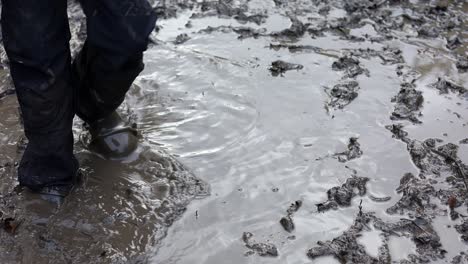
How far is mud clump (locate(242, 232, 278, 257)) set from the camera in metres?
2.19

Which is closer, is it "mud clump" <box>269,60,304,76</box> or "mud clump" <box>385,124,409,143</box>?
"mud clump" <box>385,124,409,143</box>

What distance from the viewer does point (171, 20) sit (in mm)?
4004

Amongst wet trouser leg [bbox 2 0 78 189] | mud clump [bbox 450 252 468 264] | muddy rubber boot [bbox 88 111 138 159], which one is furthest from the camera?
muddy rubber boot [bbox 88 111 138 159]

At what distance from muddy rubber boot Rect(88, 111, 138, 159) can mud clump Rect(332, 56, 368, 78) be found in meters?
1.47

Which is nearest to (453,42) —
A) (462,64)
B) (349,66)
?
(462,64)

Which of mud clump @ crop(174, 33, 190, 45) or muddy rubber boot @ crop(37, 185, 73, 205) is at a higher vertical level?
mud clump @ crop(174, 33, 190, 45)

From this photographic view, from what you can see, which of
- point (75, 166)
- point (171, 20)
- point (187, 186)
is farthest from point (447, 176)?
point (171, 20)

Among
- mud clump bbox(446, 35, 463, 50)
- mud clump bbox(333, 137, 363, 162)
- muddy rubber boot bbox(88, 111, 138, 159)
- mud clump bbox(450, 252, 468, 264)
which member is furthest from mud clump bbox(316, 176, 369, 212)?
mud clump bbox(446, 35, 463, 50)

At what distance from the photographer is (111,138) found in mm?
2676

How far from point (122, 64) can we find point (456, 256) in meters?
1.58

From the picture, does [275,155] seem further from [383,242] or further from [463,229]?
[463,229]

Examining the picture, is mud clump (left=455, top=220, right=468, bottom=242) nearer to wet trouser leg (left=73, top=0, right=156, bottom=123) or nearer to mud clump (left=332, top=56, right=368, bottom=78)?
mud clump (left=332, top=56, right=368, bottom=78)

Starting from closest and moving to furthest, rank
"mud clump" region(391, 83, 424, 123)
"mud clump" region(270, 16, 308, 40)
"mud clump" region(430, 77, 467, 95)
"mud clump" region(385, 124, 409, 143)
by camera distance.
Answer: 1. "mud clump" region(385, 124, 409, 143)
2. "mud clump" region(391, 83, 424, 123)
3. "mud clump" region(430, 77, 467, 95)
4. "mud clump" region(270, 16, 308, 40)

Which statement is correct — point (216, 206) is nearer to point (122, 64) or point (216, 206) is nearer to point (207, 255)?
point (207, 255)
